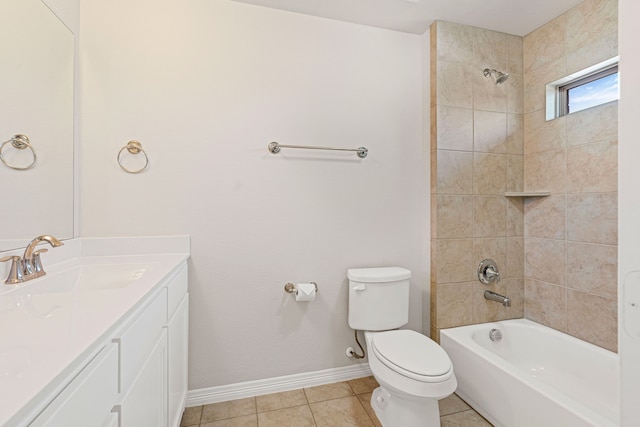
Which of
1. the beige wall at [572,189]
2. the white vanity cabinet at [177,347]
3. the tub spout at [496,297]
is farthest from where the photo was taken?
the tub spout at [496,297]

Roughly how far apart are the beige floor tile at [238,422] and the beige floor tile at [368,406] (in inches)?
23.7

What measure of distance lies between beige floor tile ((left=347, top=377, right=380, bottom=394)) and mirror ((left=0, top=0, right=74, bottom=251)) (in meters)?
1.79

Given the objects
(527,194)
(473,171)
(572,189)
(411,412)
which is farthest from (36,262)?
(572,189)

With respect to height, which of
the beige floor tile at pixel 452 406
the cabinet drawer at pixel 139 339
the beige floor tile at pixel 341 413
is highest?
the cabinet drawer at pixel 139 339

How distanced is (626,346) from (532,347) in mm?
1289

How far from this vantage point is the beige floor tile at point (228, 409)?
1.54m

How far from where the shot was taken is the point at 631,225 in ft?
2.64

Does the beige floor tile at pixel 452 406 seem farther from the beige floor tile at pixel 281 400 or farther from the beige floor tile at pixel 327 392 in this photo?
the beige floor tile at pixel 281 400

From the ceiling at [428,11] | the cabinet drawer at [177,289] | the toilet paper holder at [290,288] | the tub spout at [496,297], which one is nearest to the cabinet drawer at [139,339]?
the cabinet drawer at [177,289]

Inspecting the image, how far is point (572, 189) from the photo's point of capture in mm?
1762

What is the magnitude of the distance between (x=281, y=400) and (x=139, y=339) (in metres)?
1.13

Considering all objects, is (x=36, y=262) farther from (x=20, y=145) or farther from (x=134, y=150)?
(x=134, y=150)

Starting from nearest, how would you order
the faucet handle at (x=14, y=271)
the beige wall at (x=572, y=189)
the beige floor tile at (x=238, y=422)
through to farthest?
the faucet handle at (x=14, y=271)
the beige floor tile at (x=238, y=422)
the beige wall at (x=572, y=189)

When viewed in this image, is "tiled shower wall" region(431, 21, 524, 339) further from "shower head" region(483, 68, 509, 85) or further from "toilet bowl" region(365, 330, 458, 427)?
"toilet bowl" region(365, 330, 458, 427)
